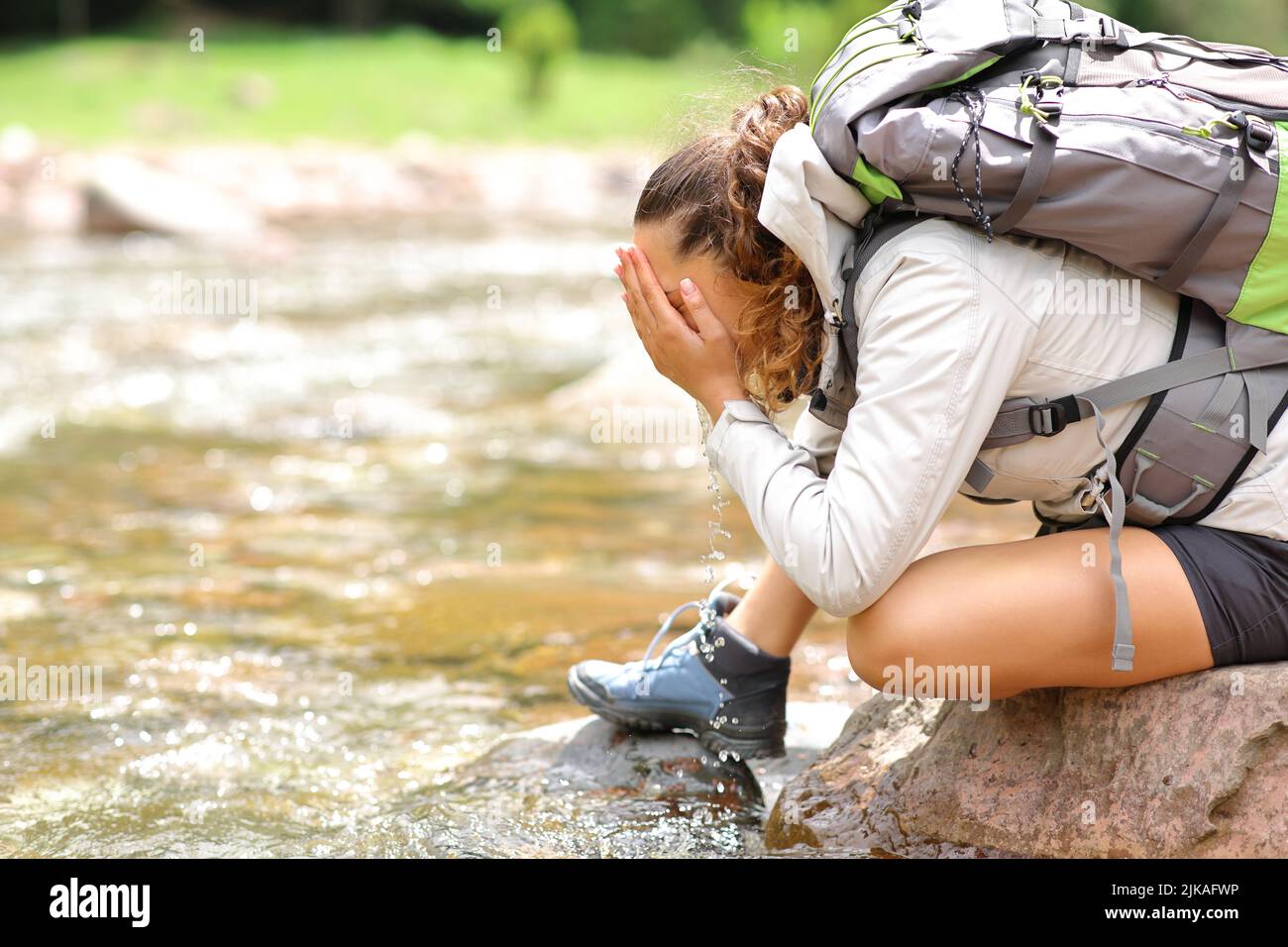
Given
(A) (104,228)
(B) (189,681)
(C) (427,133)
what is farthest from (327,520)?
(C) (427,133)

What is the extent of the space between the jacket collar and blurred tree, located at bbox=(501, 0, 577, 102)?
2016 centimetres

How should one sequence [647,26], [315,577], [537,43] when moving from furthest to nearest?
[647,26] < [537,43] < [315,577]

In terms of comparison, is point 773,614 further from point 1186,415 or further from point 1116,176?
point 1116,176

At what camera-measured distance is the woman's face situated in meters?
2.14

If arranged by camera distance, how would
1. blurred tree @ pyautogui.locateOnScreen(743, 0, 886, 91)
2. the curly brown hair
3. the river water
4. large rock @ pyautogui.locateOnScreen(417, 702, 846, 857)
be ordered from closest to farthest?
the curly brown hair
large rock @ pyautogui.locateOnScreen(417, 702, 846, 857)
the river water
blurred tree @ pyautogui.locateOnScreen(743, 0, 886, 91)

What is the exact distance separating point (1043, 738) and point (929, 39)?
111 cm

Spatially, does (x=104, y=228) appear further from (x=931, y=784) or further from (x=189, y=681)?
(x=931, y=784)

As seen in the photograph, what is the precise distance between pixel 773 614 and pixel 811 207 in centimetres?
87

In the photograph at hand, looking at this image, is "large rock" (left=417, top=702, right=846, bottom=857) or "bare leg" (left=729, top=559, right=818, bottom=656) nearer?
"large rock" (left=417, top=702, right=846, bottom=857)

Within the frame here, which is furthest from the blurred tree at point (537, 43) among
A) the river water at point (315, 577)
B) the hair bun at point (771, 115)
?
the hair bun at point (771, 115)

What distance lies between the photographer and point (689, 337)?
7.08 feet

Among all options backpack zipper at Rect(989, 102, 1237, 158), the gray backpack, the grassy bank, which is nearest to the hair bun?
the gray backpack

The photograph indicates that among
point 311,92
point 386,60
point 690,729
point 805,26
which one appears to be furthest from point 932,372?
point 386,60

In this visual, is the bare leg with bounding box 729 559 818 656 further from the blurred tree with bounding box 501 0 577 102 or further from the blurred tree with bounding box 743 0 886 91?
the blurred tree with bounding box 501 0 577 102
